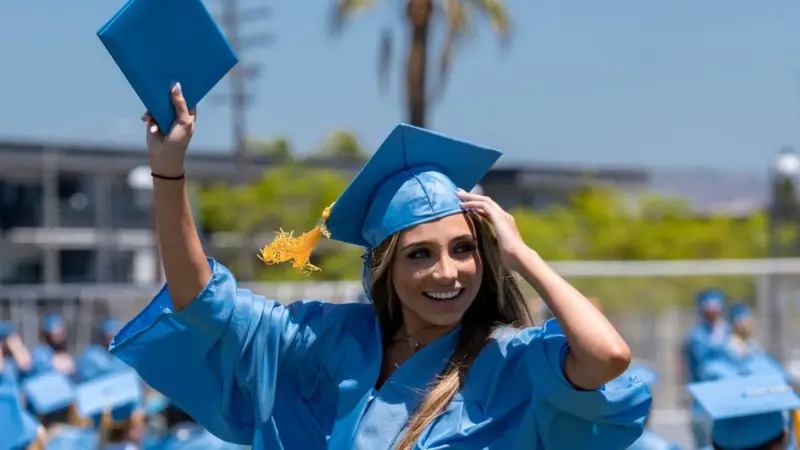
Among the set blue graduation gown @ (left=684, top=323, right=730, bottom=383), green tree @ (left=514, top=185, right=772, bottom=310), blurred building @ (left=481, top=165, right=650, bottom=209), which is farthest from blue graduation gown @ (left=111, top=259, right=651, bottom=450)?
blurred building @ (left=481, top=165, right=650, bottom=209)

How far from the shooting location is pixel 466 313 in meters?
3.18

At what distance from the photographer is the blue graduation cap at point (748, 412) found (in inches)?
177

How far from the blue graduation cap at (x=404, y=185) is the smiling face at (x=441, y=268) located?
3 cm

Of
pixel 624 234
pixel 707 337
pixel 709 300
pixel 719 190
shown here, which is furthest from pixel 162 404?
pixel 719 190

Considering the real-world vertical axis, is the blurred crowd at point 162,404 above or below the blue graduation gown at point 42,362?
above

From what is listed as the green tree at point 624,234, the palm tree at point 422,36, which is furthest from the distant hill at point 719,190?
the palm tree at point 422,36

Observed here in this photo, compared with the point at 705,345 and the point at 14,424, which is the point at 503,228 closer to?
the point at 14,424

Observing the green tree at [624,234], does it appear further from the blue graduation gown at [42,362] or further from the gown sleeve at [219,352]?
the gown sleeve at [219,352]

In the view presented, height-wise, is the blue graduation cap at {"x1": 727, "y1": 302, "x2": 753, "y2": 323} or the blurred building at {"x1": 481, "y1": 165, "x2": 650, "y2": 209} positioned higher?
the blue graduation cap at {"x1": 727, "y1": 302, "x2": 753, "y2": 323}

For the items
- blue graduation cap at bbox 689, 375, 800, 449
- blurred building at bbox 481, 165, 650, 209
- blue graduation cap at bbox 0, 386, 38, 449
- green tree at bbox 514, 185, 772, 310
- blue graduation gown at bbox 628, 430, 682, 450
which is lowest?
blurred building at bbox 481, 165, 650, 209

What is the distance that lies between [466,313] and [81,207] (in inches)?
1516

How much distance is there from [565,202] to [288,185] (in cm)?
1890

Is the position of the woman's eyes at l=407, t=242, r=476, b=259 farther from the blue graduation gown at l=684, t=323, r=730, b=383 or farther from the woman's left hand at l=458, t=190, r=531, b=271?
the blue graduation gown at l=684, t=323, r=730, b=383

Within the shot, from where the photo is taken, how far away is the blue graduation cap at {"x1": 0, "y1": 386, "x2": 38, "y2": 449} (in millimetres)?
4766
